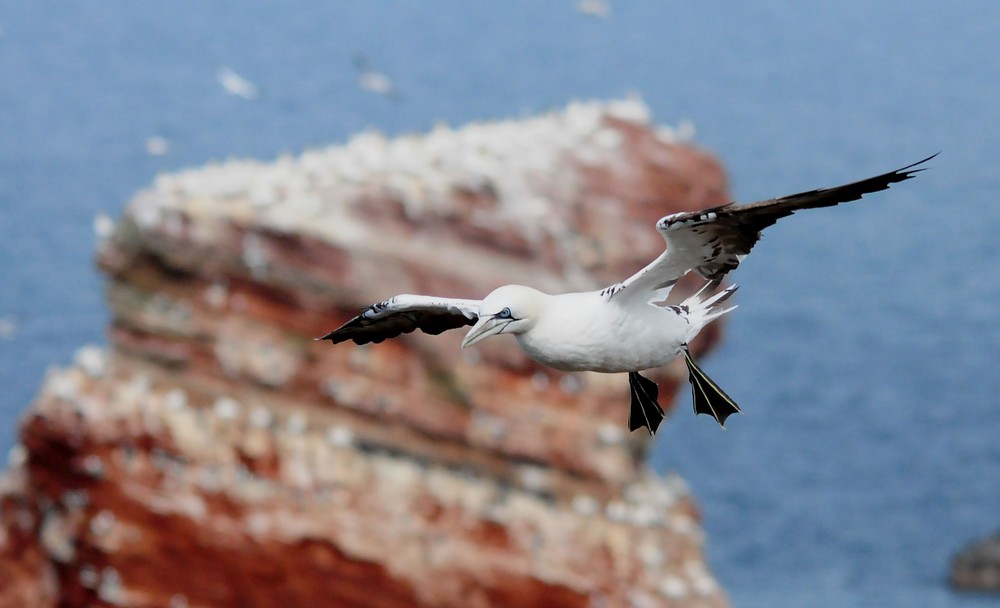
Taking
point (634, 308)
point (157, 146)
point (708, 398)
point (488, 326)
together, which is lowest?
point (488, 326)

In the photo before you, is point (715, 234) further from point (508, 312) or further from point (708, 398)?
point (708, 398)

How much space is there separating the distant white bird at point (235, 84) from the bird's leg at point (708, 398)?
22.5m

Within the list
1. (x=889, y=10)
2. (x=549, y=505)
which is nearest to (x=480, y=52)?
(x=889, y=10)

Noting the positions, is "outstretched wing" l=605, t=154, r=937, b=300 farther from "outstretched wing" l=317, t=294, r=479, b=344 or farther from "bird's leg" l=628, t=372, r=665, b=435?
"bird's leg" l=628, t=372, r=665, b=435

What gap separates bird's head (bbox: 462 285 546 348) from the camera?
4555 millimetres

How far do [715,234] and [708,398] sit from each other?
1.10 meters

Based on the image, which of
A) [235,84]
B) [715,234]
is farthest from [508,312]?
[235,84]

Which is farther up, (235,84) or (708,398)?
(235,84)

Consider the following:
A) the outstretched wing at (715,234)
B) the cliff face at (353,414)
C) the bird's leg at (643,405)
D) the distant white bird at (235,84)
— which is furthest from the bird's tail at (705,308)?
the distant white bird at (235,84)

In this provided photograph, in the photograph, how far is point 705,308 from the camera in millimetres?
5164

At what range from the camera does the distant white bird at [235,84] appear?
90.2ft

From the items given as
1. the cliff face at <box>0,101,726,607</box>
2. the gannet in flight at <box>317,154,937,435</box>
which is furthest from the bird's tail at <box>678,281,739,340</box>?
the cliff face at <box>0,101,726,607</box>

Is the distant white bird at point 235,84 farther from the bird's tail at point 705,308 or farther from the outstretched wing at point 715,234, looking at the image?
the outstretched wing at point 715,234

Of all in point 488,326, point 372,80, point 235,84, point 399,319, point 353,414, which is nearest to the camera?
point 488,326
